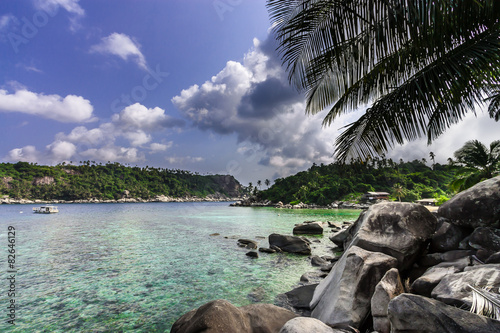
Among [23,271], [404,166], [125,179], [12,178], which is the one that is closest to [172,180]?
[125,179]

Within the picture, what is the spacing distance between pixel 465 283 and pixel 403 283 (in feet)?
6.42

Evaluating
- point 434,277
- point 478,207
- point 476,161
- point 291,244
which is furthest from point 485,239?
point 476,161

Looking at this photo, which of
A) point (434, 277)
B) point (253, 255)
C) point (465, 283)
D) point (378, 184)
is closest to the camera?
point (465, 283)

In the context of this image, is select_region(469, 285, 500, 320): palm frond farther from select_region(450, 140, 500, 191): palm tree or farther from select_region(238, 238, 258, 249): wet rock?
select_region(450, 140, 500, 191): palm tree

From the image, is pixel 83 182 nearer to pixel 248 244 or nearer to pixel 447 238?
pixel 248 244

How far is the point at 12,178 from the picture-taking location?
131 m

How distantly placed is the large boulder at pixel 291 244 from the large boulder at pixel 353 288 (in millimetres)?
8187

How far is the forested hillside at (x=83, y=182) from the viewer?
427 ft

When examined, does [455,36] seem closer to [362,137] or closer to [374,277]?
[362,137]

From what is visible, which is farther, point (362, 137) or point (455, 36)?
point (362, 137)

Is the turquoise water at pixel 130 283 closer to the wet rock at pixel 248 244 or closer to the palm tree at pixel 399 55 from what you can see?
the wet rock at pixel 248 244

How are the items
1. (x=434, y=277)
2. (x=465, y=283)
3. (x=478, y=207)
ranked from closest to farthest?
(x=465, y=283)
(x=434, y=277)
(x=478, y=207)

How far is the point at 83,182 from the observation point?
152 meters

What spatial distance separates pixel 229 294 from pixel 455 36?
29.4ft
